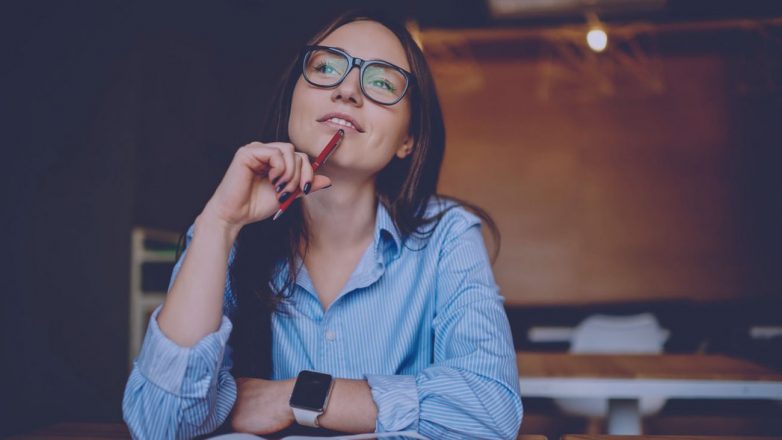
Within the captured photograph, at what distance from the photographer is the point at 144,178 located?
3547 millimetres

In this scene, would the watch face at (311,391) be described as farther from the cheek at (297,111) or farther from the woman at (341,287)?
the cheek at (297,111)

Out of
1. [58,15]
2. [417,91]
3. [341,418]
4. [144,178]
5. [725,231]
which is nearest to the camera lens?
[341,418]

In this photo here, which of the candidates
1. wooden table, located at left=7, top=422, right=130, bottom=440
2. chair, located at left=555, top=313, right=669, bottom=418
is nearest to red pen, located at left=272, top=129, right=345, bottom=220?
wooden table, located at left=7, top=422, right=130, bottom=440

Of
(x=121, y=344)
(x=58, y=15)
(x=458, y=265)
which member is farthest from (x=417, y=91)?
(x=121, y=344)

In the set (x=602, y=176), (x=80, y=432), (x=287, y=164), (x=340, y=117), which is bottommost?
(x=80, y=432)

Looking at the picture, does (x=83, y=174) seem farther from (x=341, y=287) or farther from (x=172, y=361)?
(x=172, y=361)

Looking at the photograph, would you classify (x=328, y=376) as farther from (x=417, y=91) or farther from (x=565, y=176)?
(x=565, y=176)

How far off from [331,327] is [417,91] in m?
0.59

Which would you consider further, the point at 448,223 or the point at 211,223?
the point at 448,223

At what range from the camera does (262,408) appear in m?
1.12

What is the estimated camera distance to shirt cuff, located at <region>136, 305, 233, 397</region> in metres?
1.02

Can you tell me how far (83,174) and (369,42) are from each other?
2.04 meters

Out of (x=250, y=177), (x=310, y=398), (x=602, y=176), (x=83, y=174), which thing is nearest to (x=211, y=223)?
(x=250, y=177)

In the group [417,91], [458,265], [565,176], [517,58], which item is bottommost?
[458,265]
